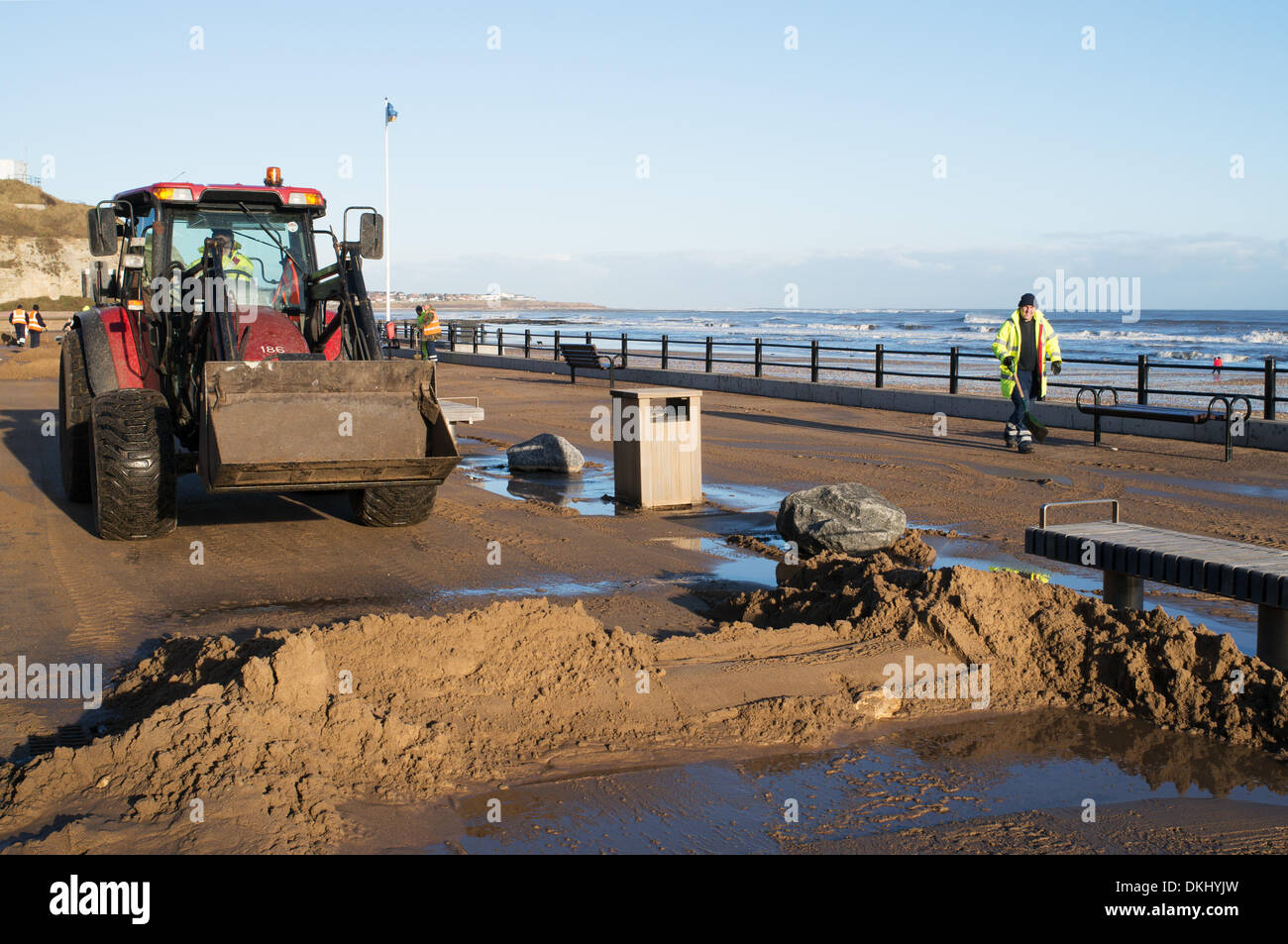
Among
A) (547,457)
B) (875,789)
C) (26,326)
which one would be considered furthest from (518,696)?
(26,326)

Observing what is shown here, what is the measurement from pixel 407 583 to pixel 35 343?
38.7 meters

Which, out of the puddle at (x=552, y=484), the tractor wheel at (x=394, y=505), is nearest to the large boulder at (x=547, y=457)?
the puddle at (x=552, y=484)

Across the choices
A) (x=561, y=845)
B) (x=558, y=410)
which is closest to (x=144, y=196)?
(x=561, y=845)

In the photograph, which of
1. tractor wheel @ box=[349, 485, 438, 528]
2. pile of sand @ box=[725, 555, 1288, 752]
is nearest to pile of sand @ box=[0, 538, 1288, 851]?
pile of sand @ box=[725, 555, 1288, 752]

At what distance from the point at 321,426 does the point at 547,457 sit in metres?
4.62

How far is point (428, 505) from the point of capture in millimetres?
9336

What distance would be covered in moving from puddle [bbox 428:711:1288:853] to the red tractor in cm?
432

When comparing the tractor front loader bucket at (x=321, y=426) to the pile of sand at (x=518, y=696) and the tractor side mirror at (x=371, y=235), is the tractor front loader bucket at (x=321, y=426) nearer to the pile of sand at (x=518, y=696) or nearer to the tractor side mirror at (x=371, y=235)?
the tractor side mirror at (x=371, y=235)

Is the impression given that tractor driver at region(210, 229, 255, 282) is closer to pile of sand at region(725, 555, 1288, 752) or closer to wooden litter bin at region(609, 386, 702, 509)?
wooden litter bin at region(609, 386, 702, 509)

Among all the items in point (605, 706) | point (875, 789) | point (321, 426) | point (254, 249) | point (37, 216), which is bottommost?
point (875, 789)

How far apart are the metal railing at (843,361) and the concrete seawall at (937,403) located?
1.33 feet

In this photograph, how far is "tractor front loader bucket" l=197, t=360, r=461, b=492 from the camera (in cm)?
781

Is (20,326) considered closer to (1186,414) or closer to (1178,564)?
(1186,414)

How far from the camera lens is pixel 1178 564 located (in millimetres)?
5508
